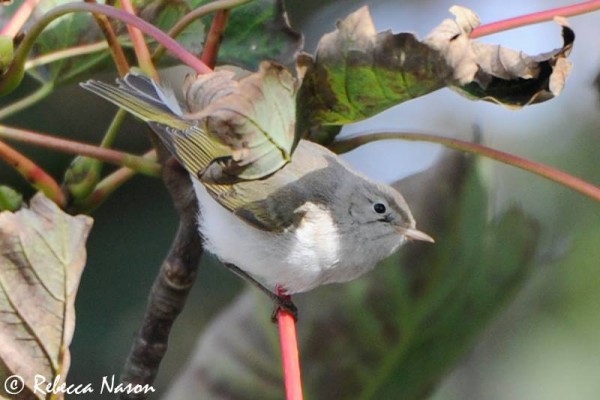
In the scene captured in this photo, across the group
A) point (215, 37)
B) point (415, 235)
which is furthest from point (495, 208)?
point (215, 37)

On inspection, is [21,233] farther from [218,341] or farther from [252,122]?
[218,341]

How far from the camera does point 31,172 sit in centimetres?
110

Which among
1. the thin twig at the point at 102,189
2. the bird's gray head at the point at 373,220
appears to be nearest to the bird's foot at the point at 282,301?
the bird's gray head at the point at 373,220

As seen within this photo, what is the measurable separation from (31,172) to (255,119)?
1.48 ft

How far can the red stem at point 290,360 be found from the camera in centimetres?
86

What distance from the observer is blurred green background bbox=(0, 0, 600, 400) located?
157 cm

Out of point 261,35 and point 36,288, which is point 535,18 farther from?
point 36,288

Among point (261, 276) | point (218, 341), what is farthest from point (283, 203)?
point (218, 341)

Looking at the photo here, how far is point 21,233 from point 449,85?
0.38 metres

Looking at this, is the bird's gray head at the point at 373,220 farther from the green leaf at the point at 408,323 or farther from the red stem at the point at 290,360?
the red stem at the point at 290,360

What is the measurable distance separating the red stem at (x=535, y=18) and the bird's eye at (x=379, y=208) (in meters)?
0.52

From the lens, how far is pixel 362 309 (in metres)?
1.24

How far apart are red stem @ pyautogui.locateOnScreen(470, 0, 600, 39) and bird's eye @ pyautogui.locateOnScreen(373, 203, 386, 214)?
52 centimetres

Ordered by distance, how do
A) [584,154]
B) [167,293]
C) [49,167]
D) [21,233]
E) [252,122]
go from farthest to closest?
[49,167] → [584,154] → [167,293] → [21,233] → [252,122]
